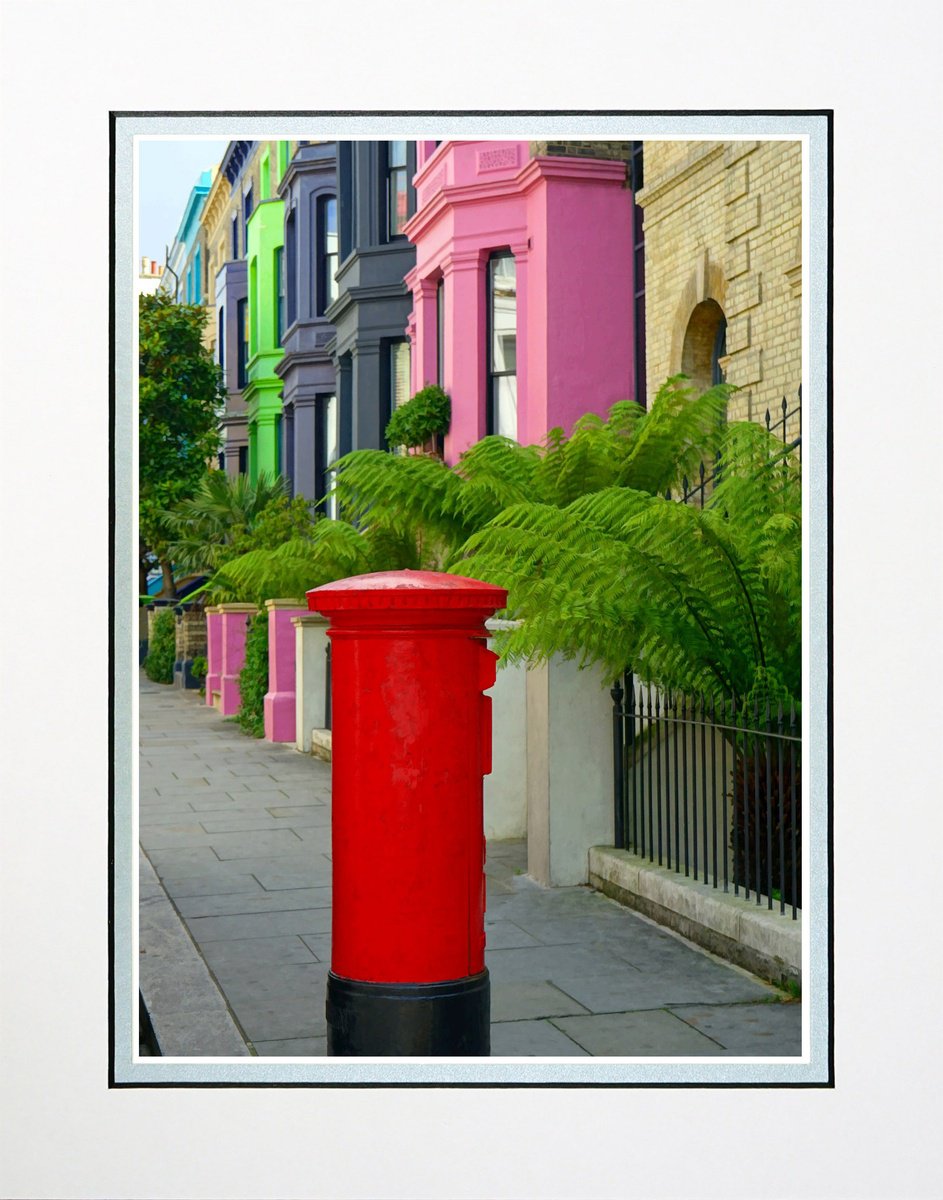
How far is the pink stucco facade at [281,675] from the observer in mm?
15852

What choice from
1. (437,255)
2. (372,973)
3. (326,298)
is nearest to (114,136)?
(372,973)

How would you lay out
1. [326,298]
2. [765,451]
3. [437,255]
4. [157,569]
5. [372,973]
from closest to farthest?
[372,973], [765,451], [437,255], [326,298], [157,569]

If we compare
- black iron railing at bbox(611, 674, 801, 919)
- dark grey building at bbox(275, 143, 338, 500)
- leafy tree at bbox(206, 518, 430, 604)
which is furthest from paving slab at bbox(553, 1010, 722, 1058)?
dark grey building at bbox(275, 143, 338, 500)

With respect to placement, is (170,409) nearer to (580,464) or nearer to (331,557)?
(331,557)

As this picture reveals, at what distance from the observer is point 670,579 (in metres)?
6.27

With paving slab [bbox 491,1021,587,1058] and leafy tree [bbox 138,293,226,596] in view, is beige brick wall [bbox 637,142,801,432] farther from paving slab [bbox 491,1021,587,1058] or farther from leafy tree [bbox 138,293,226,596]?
leafy tree [bbox 138,293,226,596]

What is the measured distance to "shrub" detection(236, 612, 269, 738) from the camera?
16.6 meters

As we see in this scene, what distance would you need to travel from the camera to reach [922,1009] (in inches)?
162

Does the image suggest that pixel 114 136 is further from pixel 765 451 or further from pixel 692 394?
pixel 692 394

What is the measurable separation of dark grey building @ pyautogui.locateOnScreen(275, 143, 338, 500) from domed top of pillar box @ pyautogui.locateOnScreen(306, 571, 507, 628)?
22953mm

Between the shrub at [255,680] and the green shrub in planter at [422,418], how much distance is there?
3.43 meters

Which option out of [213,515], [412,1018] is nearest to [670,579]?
[412,1018]

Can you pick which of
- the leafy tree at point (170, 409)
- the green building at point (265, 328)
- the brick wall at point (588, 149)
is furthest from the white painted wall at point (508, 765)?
the green building at point (265, 328)

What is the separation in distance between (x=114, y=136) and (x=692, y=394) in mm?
9084
